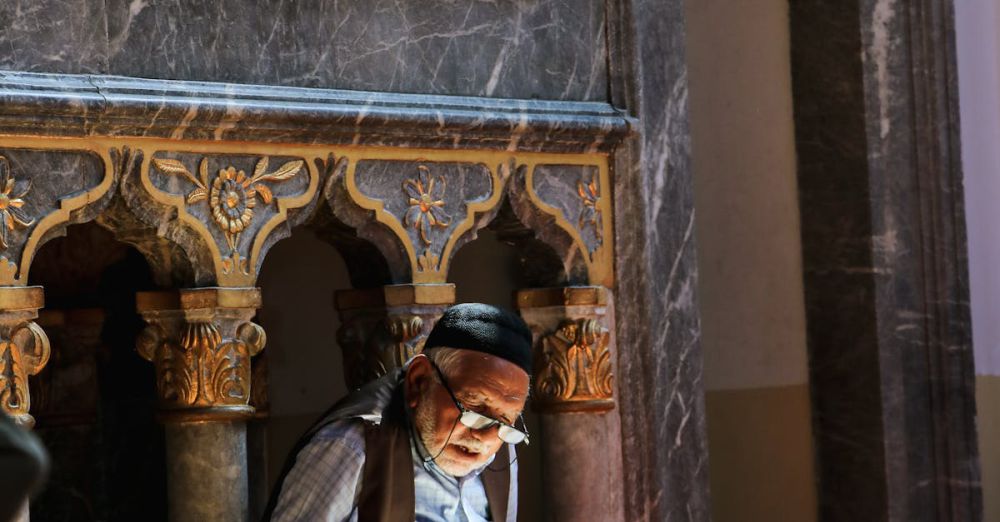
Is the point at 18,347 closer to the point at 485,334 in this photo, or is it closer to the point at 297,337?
the point at 485,334

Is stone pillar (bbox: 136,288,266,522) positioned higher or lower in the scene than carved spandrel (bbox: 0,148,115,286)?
lower

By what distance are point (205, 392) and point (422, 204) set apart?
0.87m

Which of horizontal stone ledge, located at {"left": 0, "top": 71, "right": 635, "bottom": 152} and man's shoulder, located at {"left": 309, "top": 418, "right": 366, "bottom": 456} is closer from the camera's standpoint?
man's shoulder, located at {"left": 309, "top": 418, "right": 366, "bottom": 456}

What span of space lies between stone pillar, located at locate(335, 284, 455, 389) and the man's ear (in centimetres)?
63

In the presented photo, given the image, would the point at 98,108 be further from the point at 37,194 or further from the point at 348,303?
the point at 348,303

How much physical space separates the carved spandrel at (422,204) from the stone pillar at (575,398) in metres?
0.40

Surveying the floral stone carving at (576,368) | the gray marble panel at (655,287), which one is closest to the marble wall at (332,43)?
the gray marble panel at (655,287)

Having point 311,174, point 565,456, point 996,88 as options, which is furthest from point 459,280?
point 996,88

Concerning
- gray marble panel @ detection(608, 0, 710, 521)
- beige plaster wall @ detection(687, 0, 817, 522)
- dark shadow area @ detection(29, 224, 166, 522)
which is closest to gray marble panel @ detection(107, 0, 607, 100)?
gray marble panel @ detection(608, 0, 710, 521)

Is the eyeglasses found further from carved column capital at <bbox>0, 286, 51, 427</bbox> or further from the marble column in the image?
the marble column

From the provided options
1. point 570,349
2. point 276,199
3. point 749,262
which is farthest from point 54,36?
point 749,262

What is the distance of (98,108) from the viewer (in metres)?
4.16

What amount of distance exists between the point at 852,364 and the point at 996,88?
56.6 inches

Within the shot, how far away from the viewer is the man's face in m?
4.05
